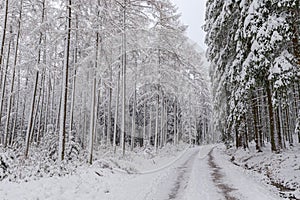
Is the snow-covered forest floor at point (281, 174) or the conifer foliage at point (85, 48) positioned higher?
the conifer foliage at point (85, 48)

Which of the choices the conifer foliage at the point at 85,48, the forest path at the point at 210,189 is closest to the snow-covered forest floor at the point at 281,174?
the forest path at the point at 210,189

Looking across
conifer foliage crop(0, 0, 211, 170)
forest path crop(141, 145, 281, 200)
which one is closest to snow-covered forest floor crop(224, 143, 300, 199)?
forest path crop(141, 145, 281, 200)

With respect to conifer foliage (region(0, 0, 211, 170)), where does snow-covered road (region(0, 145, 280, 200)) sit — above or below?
below

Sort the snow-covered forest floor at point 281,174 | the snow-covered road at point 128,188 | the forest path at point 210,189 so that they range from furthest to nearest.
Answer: the snow-covered forest floor at point 281,174, the forest path at point 210,189, the snow-covered road at point 128,188

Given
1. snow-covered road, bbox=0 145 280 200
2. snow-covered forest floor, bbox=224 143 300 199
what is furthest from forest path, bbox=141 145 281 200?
snow-covered forest floor, bbox=224 143 300 199

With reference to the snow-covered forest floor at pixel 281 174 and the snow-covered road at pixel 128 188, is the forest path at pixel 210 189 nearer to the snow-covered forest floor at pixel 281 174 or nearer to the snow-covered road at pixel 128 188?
the snow-covered road at pixel 128 188

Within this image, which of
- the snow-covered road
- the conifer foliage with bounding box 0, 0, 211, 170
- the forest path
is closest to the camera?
the snow-covered road

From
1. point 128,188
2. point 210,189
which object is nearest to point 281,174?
point 210,189

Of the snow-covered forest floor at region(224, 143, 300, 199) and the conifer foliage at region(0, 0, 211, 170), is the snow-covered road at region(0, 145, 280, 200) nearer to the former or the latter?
the snow-covered forest floor at region(224, 143, 300, 199)

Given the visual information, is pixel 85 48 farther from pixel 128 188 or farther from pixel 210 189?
pixel 210 189

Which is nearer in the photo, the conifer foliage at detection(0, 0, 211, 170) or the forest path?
the forest path

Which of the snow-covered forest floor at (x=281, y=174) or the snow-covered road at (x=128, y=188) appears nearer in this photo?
the snow-covered road at (x=128, y=188)

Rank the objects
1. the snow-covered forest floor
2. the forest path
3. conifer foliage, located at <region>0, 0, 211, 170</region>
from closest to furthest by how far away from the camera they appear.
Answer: the forest path
the snow-covered forest floor
conifer foliage, located at <region>0, 0, 211, 170</region>

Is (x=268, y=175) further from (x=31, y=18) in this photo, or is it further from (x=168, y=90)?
(x=31, y=18)
